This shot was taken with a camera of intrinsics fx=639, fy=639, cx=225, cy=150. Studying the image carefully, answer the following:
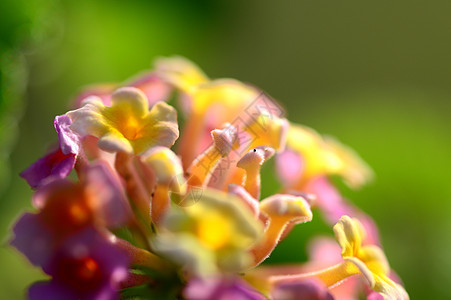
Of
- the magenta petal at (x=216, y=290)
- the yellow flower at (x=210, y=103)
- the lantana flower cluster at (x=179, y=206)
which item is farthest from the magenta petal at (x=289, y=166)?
the magenta petal at (x=216, y=290)

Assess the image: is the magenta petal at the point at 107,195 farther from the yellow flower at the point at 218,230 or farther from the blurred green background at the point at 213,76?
the blurred green background at the point at 213,76

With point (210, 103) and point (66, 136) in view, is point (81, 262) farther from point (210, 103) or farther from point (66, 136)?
point (210, 103)

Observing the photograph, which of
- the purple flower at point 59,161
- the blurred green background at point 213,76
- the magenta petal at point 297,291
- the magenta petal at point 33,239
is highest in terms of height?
the purple flower at point 59,161

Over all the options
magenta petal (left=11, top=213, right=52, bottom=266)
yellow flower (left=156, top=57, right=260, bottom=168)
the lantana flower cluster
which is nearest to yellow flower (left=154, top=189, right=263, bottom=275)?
the lantana flower cluster

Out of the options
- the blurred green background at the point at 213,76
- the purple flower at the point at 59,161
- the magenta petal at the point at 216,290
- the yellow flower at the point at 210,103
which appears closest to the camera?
the magenta petal at the point at 216,290

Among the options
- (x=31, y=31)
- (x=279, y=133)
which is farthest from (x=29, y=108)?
(x=279, y=133)

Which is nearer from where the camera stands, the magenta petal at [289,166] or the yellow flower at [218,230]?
the yellow flower at [218,230]

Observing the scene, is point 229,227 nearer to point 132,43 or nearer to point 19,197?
point 19,197

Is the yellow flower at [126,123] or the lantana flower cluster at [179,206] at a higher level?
the yellow flower at [126,123]
